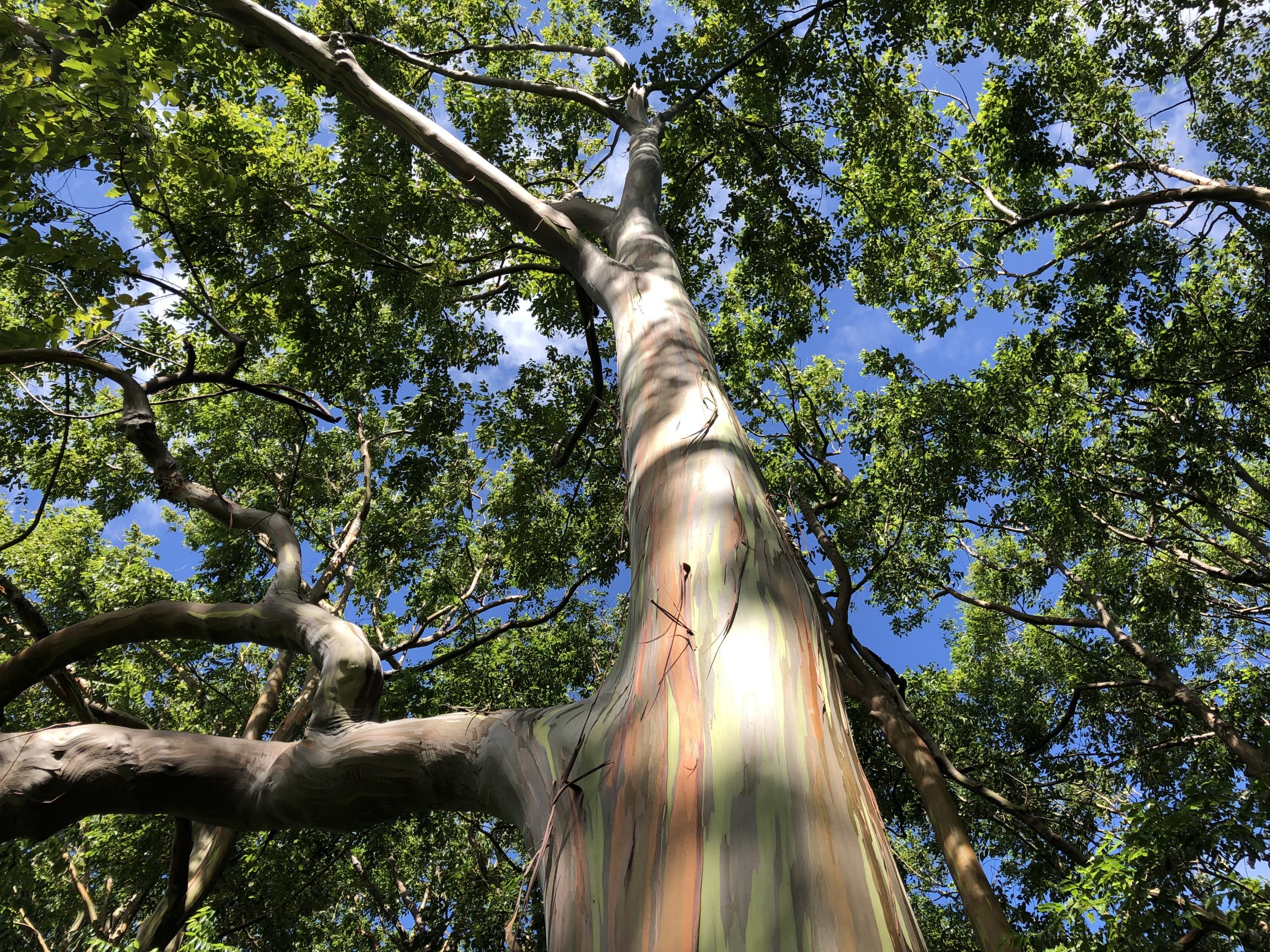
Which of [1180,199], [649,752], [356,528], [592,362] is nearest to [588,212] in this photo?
[592,362]

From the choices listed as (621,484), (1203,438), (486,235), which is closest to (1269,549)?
(1203,438)

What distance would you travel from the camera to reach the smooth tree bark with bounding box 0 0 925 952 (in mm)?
937

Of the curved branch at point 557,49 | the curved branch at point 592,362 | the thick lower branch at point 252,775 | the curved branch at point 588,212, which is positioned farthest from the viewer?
the curved branch at point 557,49

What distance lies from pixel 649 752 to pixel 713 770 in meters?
0.14

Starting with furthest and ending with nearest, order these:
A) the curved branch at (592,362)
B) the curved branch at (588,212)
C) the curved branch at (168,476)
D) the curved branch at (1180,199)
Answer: the curved branch at (1180,199) < the curved branch at (592,362) < the curved branch at (588,212) < the curved branch at (168,476)

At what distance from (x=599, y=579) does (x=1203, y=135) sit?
1013 centimetres

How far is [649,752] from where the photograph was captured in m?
1.15

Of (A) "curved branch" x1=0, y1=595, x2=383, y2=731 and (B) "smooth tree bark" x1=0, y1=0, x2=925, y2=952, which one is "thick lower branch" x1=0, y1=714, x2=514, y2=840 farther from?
(A) "curved branch" x1=0, y1=595, x2=383, y2=731

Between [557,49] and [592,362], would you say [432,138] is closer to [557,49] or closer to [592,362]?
[592,362]

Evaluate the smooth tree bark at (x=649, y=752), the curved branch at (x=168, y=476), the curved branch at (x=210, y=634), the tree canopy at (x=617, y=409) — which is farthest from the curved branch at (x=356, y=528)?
the smooth tree bark at (x=649, y=752)

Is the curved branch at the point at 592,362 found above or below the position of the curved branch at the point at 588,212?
below

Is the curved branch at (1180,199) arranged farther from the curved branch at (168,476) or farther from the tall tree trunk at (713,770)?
the curved branch at (168,476)

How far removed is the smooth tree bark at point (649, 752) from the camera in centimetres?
94

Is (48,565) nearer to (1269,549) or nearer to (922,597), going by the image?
(922,597)
